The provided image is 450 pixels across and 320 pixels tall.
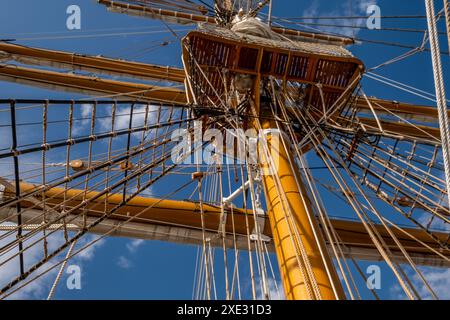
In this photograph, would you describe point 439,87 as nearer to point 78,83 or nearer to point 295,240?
point 295,240

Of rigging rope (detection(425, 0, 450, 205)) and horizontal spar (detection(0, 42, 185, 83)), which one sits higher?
rigging rope (detection(425, 0, 450, 205))

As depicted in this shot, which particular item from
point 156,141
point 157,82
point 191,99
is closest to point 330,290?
point 156,141

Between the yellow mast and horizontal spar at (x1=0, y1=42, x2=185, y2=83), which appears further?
horizontal spar at (x1=0, y1=42, x2=185, y2=83)

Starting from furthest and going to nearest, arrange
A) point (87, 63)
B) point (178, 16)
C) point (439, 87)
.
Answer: point (178, 16)
point (87, 63)
point (439, 87)

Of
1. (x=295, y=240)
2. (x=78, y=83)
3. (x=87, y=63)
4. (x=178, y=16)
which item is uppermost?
(x=178, y=16)

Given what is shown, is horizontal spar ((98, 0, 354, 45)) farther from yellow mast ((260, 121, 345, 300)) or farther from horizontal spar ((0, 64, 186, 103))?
yellow mast ((260, 121, 345, 300))

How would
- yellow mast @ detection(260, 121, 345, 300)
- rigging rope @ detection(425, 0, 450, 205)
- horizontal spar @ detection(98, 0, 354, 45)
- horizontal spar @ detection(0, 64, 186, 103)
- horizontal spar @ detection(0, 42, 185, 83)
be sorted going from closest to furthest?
rigging rope @ detection(425, 0, 450, 205) → yellow mast @ detection(260, 121, 345, 300) → horizontal spar @ detection(0, 64, 186, 103) → horizontal spar @ detection(0, 42, 185, 83) → horizontal spar @ detection(98, 0, 354, 45)

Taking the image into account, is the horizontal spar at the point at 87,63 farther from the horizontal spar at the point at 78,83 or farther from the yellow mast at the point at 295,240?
the yellow mast at the point at 295,240

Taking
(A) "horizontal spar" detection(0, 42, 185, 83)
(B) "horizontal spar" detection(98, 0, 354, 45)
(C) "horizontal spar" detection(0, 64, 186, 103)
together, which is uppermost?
(B) "horizontal spar" detection(98, 0, 354, 45)

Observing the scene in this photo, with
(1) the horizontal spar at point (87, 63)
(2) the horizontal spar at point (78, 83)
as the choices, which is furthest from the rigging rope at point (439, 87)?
(1) the horizontal spar at point (87, 63)

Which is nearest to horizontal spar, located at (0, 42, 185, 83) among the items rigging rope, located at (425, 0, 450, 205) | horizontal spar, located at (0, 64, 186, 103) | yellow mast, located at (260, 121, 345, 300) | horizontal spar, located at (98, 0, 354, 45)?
horizontal spar, located at (0, 64, 186, 103)

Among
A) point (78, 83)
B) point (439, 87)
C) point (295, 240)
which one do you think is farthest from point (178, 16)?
point (439, 87)

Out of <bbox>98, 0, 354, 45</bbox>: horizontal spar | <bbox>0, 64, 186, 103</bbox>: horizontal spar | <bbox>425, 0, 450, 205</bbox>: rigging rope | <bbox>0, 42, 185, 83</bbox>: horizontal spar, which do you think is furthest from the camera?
<bbox>98, 0, 354, 45</bbox>: horizontal spar
